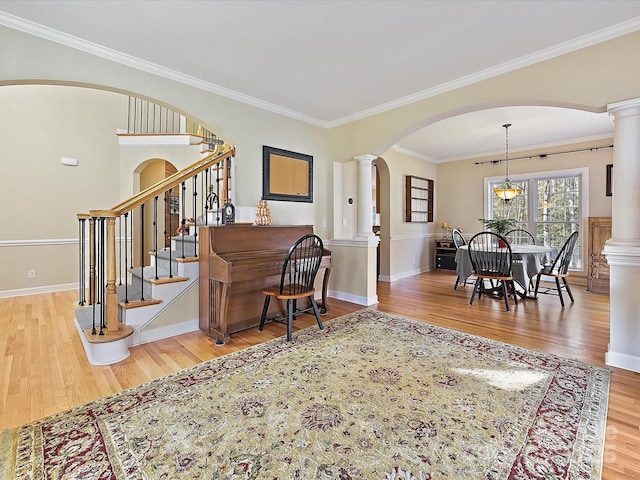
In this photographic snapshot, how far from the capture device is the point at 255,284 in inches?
127

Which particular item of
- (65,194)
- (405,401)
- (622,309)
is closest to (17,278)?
(65,194)

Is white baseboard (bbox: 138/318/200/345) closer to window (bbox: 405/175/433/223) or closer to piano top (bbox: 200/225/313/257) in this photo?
piano top (bbox: 200/225/313/257)

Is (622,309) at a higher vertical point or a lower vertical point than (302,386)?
higher

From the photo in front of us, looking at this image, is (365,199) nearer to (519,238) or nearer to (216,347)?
(216,347)

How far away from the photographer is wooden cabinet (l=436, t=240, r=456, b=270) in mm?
7035

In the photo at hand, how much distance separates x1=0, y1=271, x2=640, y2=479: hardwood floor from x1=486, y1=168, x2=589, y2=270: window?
4.64 feet

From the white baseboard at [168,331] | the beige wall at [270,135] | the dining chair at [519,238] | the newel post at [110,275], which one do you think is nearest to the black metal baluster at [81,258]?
the newel post at [110,275]

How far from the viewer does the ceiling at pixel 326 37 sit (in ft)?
7.11

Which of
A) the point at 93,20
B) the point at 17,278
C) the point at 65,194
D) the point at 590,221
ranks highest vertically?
the point at 93,20

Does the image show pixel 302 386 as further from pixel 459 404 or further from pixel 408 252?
pixel 408 252

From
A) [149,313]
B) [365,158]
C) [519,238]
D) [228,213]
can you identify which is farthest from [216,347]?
[519,238]

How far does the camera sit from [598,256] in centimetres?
492

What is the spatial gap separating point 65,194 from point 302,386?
535 cm

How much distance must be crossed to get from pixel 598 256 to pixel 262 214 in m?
5.30
